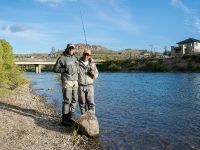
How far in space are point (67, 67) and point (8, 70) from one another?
69.7 ft

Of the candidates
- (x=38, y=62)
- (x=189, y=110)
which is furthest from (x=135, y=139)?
(x=38, y=62)

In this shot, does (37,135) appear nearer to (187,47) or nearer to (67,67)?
(67,67)

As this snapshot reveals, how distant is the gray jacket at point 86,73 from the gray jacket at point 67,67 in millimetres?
227

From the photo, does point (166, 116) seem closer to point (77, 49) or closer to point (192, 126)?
point (192, 126)

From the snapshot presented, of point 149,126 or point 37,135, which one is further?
point 149,126

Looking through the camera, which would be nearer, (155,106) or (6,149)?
(6,149)

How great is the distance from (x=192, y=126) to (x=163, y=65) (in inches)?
3515

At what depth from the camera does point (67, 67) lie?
14.5m

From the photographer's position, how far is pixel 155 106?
26453mm

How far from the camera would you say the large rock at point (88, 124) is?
14.3 m

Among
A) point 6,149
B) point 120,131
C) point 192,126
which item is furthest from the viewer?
point 192,126

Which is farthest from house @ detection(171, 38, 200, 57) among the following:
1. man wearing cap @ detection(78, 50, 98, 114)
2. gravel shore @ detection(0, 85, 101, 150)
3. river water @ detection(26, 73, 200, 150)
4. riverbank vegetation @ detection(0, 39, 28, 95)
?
man wearing cap @ detection(78, 50, 98, 114)

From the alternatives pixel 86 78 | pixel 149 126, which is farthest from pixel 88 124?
pixel 149 126

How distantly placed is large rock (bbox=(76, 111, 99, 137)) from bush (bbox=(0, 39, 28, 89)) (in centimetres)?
1841
